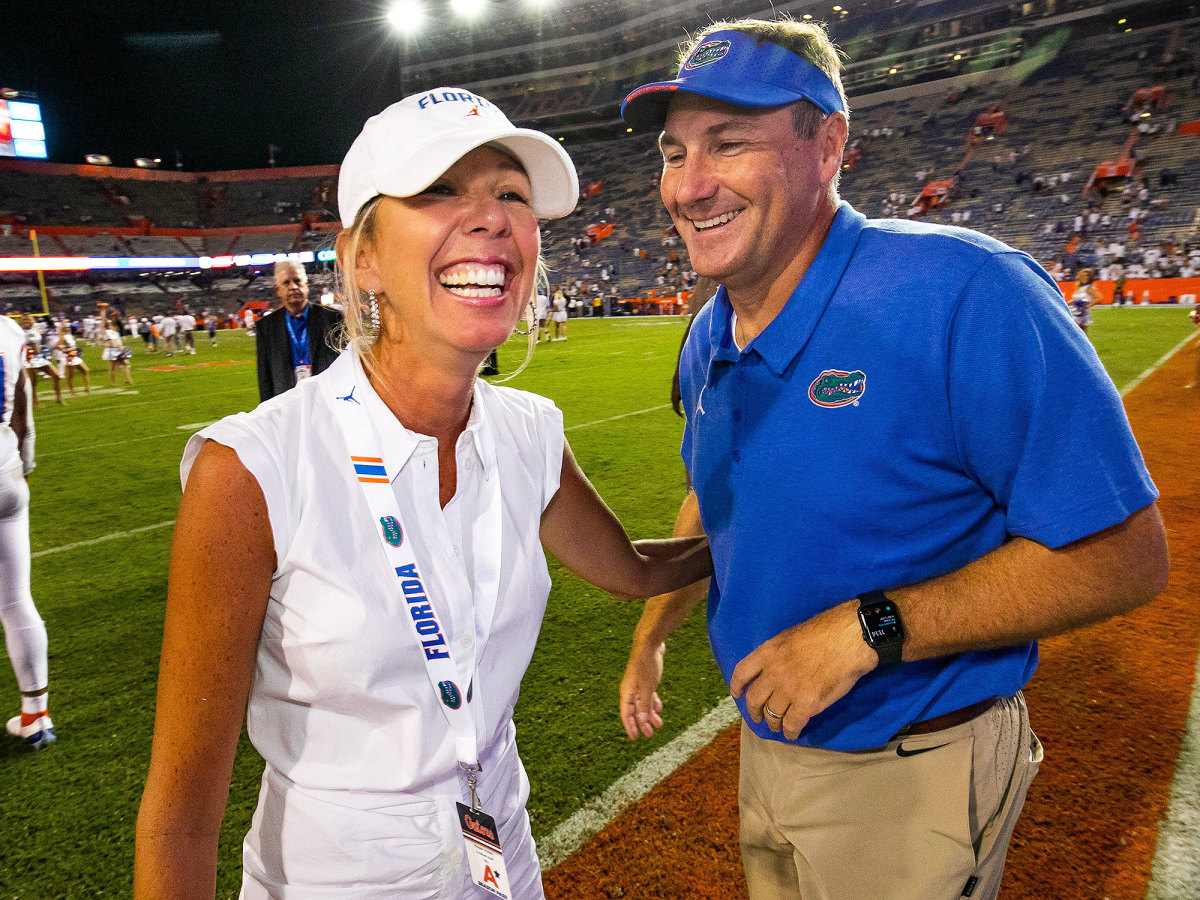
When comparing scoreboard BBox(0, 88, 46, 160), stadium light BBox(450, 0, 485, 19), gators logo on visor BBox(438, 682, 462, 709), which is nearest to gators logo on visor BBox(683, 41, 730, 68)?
gators logo on visor BBox(438, 682, 462, 709)

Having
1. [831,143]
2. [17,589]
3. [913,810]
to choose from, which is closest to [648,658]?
[913,810]

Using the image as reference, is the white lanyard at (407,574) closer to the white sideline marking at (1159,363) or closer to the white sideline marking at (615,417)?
the white sideline marking at (615,417)

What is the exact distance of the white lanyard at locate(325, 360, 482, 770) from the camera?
125 cm

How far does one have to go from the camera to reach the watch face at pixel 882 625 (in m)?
1.30

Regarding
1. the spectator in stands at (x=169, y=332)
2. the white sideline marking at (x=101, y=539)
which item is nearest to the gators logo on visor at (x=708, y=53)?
the white sideline marking at (x=101, y=539)

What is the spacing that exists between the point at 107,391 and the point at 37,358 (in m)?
1.92

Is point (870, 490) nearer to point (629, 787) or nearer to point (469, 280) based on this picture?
point (469, 280)

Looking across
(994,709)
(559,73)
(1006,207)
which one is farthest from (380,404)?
(559,73)

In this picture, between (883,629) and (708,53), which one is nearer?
(883,629)

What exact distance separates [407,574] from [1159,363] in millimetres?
16257

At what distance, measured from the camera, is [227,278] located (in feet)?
186

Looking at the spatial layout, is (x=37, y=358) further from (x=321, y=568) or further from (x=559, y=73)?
(x=559, y=73)

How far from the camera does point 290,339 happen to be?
6.35m

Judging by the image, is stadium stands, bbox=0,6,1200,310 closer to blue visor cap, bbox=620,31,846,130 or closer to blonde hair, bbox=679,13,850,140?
blonde hair, bbox=679,13,850,140
